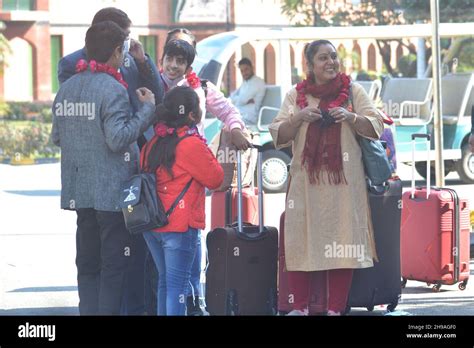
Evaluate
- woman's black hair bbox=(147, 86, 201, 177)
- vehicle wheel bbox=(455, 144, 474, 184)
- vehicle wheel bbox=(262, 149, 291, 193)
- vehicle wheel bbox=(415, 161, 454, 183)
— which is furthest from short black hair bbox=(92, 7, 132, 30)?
vehicle wheel bbox=(415, 161, 454, 183)

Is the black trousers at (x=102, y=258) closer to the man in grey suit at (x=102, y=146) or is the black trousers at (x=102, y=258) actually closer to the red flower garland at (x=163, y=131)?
the man in grey suit at (x=102, y=146)

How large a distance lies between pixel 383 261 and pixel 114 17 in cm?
226

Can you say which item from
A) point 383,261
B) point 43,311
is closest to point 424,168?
point 43,311

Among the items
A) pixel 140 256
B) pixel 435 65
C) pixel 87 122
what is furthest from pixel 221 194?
pixel 435 65

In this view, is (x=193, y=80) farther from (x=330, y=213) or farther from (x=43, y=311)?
(x=43, y=311)

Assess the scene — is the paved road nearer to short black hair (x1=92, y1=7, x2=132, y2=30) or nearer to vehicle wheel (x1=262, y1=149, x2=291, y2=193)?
vehicle wheel (x1=262, y1=149, x2=291, y2=193)

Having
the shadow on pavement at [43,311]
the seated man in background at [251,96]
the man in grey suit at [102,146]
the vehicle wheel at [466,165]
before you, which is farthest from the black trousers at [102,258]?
the vehicle wheel at [466,165]

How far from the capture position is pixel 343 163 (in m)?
8.20

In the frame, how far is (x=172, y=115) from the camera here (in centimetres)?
769

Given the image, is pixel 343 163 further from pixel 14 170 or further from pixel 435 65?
pixel 14 170

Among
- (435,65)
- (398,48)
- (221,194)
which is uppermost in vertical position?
(398,48)
